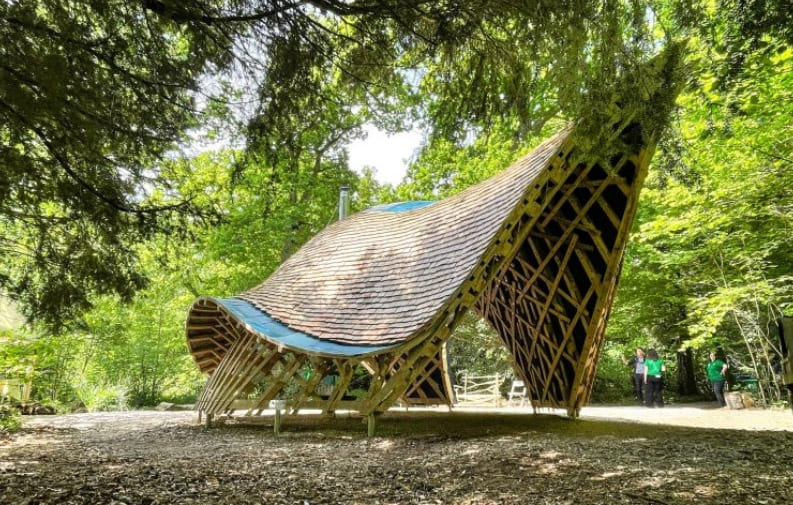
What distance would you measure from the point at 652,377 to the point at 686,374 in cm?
368

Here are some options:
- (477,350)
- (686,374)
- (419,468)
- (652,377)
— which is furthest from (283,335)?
(686,374)

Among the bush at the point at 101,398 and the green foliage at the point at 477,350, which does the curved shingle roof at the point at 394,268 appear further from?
the bush at the point at 101,398

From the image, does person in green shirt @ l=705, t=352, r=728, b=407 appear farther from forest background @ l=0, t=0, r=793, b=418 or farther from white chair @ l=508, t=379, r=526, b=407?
forest background @ l=0, t=0, r=793, b=418

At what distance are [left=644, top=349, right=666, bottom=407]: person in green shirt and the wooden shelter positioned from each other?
4825mm

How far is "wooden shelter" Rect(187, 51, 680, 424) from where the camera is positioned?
5852 mm

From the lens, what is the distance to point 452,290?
569 cm

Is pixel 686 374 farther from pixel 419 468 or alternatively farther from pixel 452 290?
pixel 419 468

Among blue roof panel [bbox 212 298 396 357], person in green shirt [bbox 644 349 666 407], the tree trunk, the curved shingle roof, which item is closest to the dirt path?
blue roof panel [bbox 212 298 396 357]

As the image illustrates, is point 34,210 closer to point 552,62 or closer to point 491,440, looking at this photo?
point 552,62

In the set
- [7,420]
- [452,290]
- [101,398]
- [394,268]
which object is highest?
[394,268]

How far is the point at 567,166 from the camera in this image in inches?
247

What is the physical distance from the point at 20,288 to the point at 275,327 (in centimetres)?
314

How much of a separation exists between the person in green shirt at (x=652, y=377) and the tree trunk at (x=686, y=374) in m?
3.00

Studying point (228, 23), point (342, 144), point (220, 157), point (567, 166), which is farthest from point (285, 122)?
point (342, 144)
